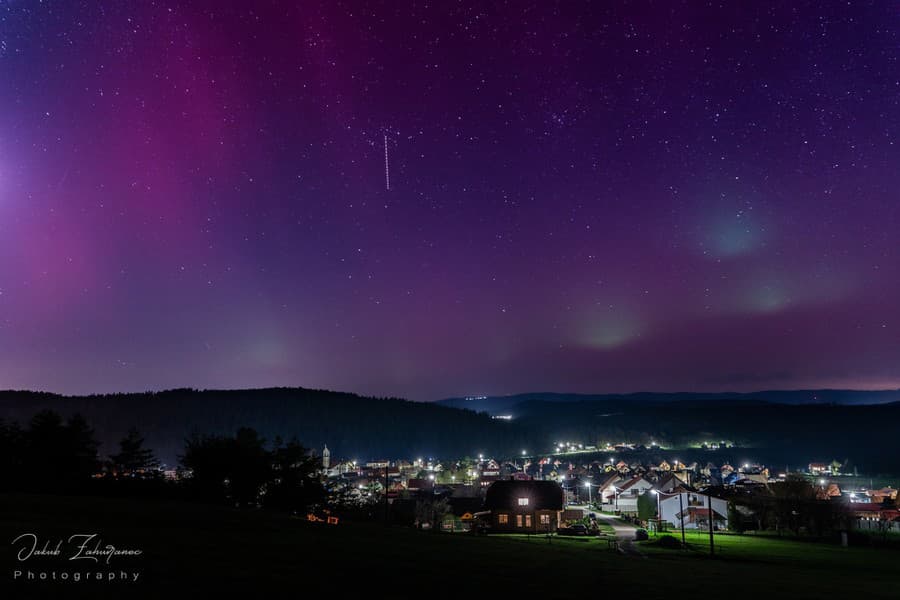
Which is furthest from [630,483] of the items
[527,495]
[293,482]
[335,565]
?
[335,565]

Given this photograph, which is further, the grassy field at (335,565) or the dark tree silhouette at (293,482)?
the dark tree silhouette at (293,482)

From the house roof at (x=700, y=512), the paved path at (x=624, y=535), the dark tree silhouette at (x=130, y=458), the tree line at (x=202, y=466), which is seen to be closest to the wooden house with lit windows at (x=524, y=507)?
the paved path at (x=624, y=535)

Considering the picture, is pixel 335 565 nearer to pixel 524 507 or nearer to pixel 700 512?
pixel 524 507

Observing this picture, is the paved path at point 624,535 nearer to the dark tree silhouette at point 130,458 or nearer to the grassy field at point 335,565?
the grassy field at point 335,565

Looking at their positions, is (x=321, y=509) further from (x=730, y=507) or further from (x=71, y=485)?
(x=730, y=507)

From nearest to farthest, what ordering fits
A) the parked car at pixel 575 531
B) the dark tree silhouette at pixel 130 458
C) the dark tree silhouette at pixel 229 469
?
the dark tree silhouette at pixel 229 469, the parked car at pixel 575 531, the dark tree silhouette at pixel 130 458

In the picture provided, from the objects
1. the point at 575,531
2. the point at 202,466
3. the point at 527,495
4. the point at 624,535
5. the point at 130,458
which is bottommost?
the point at 624,535

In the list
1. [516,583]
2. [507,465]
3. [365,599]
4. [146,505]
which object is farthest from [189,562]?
[507,465]
